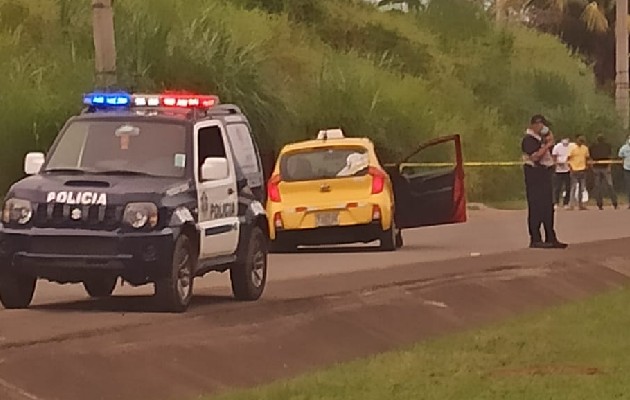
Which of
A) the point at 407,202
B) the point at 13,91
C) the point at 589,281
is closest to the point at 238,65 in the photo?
the point at 13,91

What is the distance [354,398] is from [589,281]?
28.0ft

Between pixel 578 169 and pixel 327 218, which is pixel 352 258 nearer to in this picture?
pixel 327 218

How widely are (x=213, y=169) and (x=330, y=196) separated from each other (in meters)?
9.36

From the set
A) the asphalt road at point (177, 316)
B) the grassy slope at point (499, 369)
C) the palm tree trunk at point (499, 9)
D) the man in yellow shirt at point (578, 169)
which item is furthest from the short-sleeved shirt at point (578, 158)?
the grassy slope at point (499, 369)

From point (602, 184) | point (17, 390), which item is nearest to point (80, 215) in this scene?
point (17, 390)

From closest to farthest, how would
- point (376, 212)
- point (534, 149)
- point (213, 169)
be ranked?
point (213, 169)
point (534, 149)
point (376, 212)

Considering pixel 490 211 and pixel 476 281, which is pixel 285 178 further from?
pixel 490 211

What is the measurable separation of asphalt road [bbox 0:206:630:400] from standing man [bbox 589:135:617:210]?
403 inches

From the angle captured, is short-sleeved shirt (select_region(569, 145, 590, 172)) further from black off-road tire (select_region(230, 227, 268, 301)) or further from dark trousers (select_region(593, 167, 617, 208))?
→ black off-road tire (select_region(230, 227, 268, 301))

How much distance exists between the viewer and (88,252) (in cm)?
1339

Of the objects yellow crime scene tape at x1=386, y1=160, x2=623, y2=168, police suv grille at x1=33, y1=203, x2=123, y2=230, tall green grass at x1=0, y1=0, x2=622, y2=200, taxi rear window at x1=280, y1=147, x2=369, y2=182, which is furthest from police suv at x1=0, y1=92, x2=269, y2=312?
yellow crime scene tape at x1=386, y1=160, x2=623, y2=168

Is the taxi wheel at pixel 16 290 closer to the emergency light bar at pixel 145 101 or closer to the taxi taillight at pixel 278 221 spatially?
the emergency light bar at pixel 145 101

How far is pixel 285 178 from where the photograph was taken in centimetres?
2373

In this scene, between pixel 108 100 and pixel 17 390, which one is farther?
pixel 108 100
